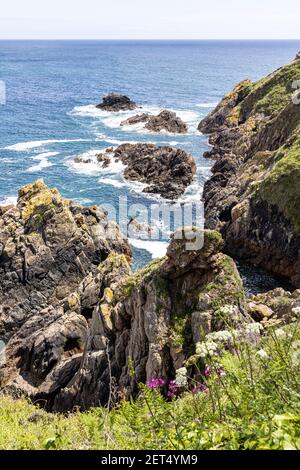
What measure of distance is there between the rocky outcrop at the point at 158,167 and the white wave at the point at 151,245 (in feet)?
Result: 38.1

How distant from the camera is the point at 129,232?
43156 millimetres

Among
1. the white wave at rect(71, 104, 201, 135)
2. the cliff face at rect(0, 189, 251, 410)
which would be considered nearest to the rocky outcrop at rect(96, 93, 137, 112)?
the white wave at rect(71, 104, 201, 135)

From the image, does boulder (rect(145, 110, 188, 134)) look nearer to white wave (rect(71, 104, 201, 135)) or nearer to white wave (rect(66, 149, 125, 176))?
white wave (rect(71, 104, 201, 135))

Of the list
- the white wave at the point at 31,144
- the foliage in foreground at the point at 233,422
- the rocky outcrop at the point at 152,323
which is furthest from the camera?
the white wave at the point at 31,144

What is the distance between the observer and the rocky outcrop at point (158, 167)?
5347 centimetres

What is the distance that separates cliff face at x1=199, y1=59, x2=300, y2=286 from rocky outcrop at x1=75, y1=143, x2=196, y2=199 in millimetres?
3656

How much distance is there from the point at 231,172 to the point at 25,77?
113 meters

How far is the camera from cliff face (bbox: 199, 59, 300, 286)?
35.5 m

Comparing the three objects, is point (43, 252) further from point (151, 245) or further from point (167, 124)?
point (167, 124)

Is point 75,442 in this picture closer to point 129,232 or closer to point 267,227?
point 267,227

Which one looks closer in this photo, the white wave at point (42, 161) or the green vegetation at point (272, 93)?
the white wave at point (42, 161)

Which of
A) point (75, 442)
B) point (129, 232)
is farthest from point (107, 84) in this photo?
point (75, 442)

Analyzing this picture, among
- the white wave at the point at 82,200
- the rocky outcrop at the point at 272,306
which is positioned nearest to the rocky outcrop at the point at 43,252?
the rocky outcrop at the point at 272,306

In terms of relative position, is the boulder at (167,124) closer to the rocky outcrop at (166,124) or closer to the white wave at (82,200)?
the rocky outcrop at (166,124)
